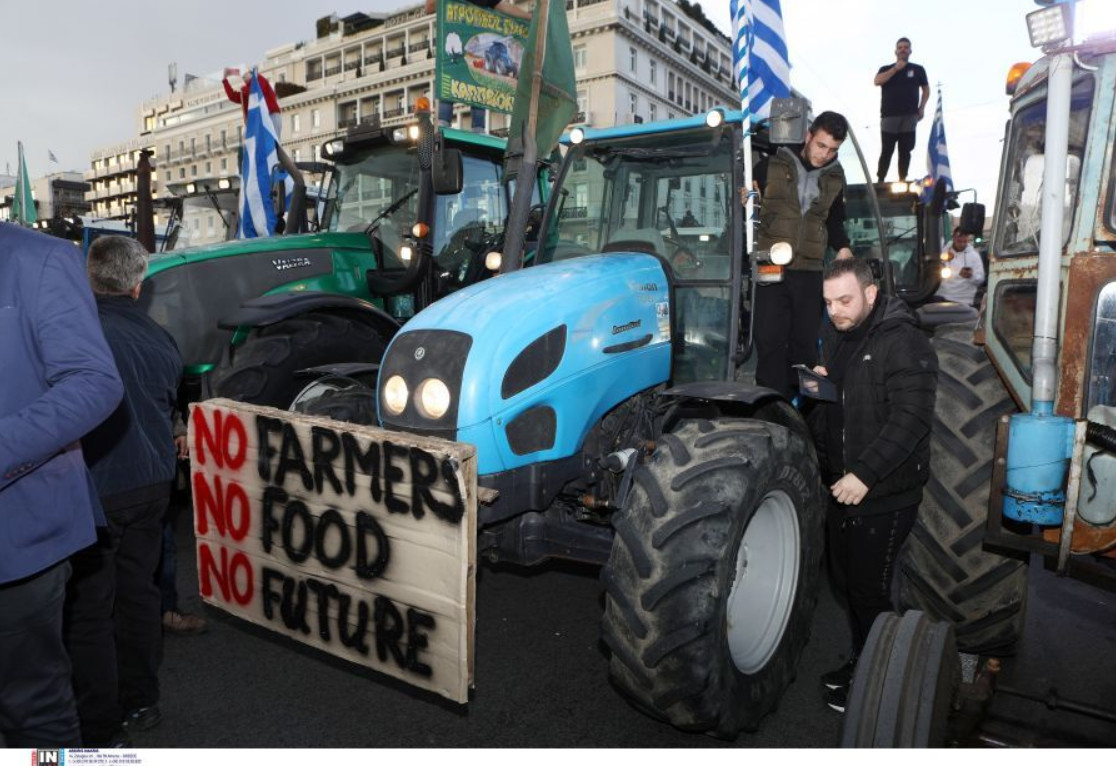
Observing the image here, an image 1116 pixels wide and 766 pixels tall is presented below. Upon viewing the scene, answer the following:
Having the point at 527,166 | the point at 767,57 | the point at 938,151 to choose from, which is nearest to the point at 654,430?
the point at 527,166

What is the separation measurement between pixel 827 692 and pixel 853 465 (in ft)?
3.34

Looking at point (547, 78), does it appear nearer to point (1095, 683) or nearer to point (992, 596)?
point (992, 596)

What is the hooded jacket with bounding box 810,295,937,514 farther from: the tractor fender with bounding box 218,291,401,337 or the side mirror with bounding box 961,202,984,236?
the tractor fender with bounding box 218,291,401,337

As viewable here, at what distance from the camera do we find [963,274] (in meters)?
10.2

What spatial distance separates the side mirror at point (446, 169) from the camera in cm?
474

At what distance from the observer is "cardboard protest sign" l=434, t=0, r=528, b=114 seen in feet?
28.9

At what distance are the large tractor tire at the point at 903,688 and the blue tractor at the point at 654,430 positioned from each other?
622 mm

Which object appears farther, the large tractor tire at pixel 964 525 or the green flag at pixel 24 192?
the green flag at pixel 24 192

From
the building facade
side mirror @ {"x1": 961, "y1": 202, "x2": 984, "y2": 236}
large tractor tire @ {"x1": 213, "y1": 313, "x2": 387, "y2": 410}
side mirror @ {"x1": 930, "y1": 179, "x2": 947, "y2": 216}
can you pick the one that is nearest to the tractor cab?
side mirror @ {"x1": 961, "y1": 202, "x2": 984, "y2": 236}

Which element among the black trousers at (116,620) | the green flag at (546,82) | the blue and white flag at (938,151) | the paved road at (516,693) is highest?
the blue and white flag at (938,151)

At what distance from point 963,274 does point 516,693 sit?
895 centimetres

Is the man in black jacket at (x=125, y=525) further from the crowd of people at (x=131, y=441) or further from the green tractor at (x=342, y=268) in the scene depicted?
the green tractor at (x=342, y=268)

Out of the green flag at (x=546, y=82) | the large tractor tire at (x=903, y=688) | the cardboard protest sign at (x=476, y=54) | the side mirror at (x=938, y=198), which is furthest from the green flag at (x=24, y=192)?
the large tractor tire at (x=903, y=688)

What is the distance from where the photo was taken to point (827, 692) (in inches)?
131
